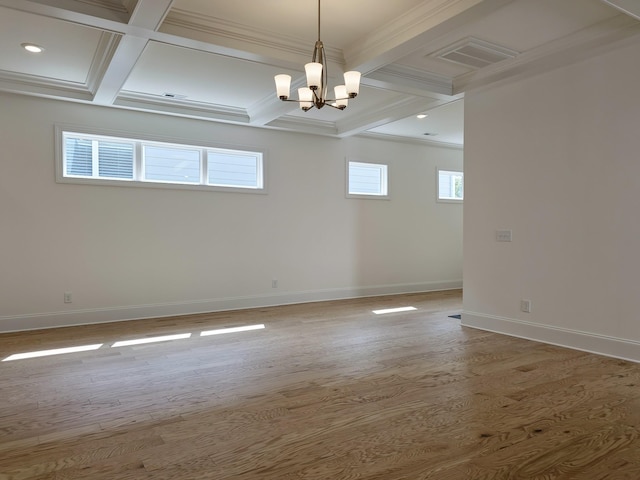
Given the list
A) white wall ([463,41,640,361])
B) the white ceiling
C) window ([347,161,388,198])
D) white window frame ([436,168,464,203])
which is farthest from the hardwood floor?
white window frame ([436,168,464,203])

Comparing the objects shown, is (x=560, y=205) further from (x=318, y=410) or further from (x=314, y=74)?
(x=318, y=410)

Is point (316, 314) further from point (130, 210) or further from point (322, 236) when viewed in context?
point (130, 210)

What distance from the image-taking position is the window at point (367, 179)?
7516mm

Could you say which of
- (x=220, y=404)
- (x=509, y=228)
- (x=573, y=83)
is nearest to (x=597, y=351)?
(x=509, y=228)

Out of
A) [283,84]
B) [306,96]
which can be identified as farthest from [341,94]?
[283,84]

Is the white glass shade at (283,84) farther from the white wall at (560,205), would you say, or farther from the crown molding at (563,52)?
the white wall at (560,205)

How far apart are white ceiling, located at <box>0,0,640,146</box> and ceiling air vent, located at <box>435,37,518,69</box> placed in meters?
0.03

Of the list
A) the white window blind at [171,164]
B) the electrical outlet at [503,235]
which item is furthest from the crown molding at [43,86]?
the electrical outlet at [503,235]

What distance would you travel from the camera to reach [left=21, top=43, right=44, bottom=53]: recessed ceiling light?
396 cm

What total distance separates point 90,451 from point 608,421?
9.45 ft

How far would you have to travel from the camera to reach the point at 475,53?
13.6 feet

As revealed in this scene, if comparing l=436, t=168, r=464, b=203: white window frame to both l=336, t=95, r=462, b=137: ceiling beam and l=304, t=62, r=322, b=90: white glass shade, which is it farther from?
l=304, t=62, r=322, b=90: white glass shade

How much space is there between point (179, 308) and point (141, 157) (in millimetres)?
2090

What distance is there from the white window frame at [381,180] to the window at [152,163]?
1.56 meters
